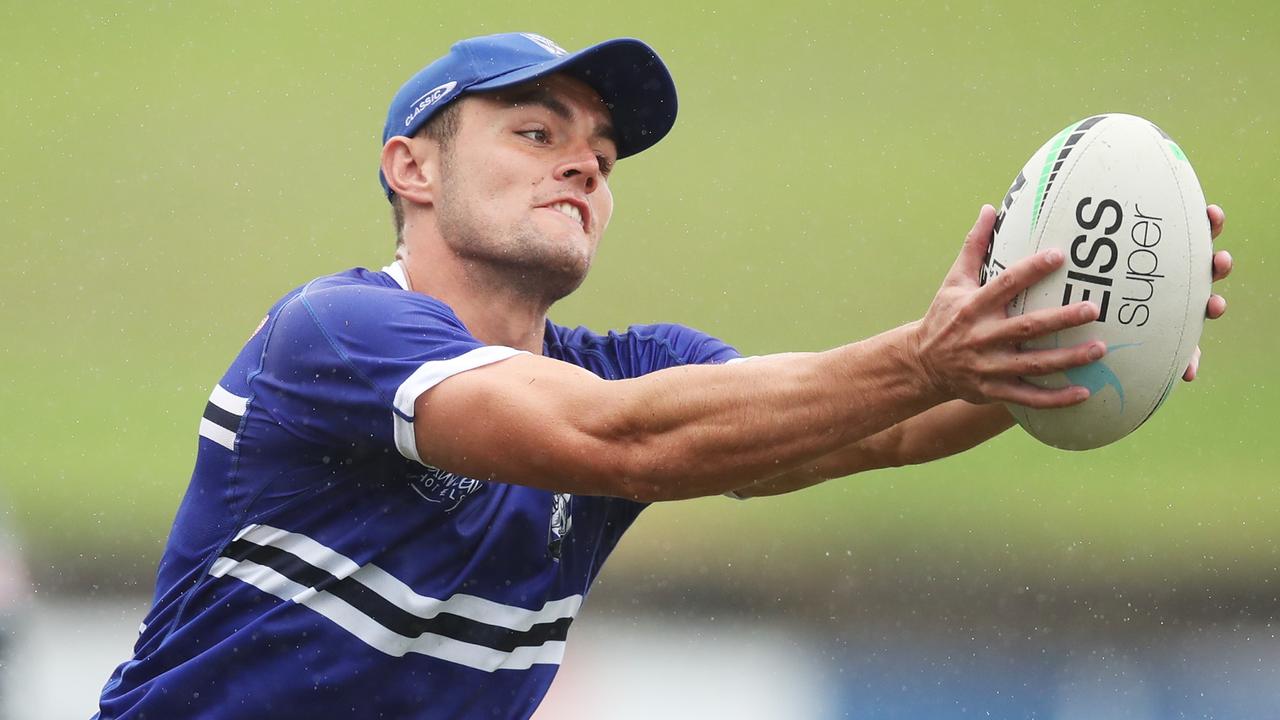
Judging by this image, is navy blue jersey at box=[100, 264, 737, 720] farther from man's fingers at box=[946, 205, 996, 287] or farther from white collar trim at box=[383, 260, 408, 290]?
man's fingers at box=[946, 205, 996, 287]

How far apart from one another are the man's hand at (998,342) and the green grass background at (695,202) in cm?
512

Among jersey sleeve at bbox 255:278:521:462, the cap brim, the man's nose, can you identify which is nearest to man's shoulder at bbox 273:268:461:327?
jersey sleeve at bbox 255:278:521:462

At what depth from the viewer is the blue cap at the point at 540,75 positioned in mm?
2510

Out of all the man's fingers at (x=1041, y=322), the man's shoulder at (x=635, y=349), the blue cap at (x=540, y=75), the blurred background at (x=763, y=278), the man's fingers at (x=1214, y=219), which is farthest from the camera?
the blurred background at (x=763, y=278)

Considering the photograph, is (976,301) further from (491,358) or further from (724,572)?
(724,572)

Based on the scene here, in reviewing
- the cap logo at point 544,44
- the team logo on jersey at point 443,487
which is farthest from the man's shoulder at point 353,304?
the cap logo at point 544,44

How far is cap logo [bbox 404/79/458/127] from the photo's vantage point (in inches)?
102

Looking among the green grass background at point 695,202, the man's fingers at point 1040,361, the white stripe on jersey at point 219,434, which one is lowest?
the white stripe on jersey at point 219,434

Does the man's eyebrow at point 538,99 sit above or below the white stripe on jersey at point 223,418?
above

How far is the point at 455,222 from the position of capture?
2.49 metres

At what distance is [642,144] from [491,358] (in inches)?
42.9

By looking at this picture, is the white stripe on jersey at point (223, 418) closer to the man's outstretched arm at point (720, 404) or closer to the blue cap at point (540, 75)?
the man's outstretched arm at point (720, 404)

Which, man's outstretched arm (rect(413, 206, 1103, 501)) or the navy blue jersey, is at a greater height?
man's outstretched arm (rect(413, 206, 1103, 501))

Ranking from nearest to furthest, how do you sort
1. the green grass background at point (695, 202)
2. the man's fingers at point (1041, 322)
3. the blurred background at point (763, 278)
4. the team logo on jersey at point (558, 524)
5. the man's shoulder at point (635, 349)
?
the man's fingers at point (1041, 322)
the team logo on jersey at point (558, 524)
the man's shoulder at point (635, 349)
the blurred background at point (763, 278)
the green grass background at point (695, 202)
